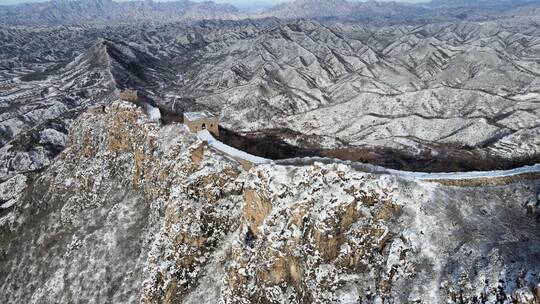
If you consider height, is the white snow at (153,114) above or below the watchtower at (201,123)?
below

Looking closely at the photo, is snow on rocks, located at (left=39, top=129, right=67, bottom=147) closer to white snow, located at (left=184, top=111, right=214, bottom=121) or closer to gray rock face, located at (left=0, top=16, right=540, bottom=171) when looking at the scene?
gray rock face, located at (left=0, top=16, right=540, bottom=171)

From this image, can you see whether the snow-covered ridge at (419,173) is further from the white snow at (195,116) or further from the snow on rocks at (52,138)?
the snow on rocks at (52,138)

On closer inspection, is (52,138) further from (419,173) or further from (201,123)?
(419,173)

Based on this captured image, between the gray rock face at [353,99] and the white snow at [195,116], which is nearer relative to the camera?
the white snow at [195,116]

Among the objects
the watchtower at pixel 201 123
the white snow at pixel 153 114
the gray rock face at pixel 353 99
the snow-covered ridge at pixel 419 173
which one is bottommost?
the gray rock face at pixel 353 99

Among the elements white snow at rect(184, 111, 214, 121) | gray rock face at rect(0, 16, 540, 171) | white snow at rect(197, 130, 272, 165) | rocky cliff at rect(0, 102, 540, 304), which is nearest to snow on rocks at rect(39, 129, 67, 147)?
gray rock face at rect(0, 16, 540, 171)

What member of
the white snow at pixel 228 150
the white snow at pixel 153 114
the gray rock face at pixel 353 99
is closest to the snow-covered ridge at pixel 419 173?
the white snow at pixel 228 150

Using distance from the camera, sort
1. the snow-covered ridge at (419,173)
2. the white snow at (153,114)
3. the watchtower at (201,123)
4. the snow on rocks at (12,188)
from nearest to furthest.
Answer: the snow-covered ridge at (419,173) < the watchtower at (201,123) < the white snow at (153,114) < the snow on rocks at (12,188)

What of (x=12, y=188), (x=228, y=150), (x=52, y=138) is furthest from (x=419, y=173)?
(x=52, y=138)

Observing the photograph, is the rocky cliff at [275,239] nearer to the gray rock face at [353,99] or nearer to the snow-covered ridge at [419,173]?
the snow-covered ridge at [419,173]

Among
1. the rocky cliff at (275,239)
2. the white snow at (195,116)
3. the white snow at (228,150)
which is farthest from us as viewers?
the white snow at (195,116)
